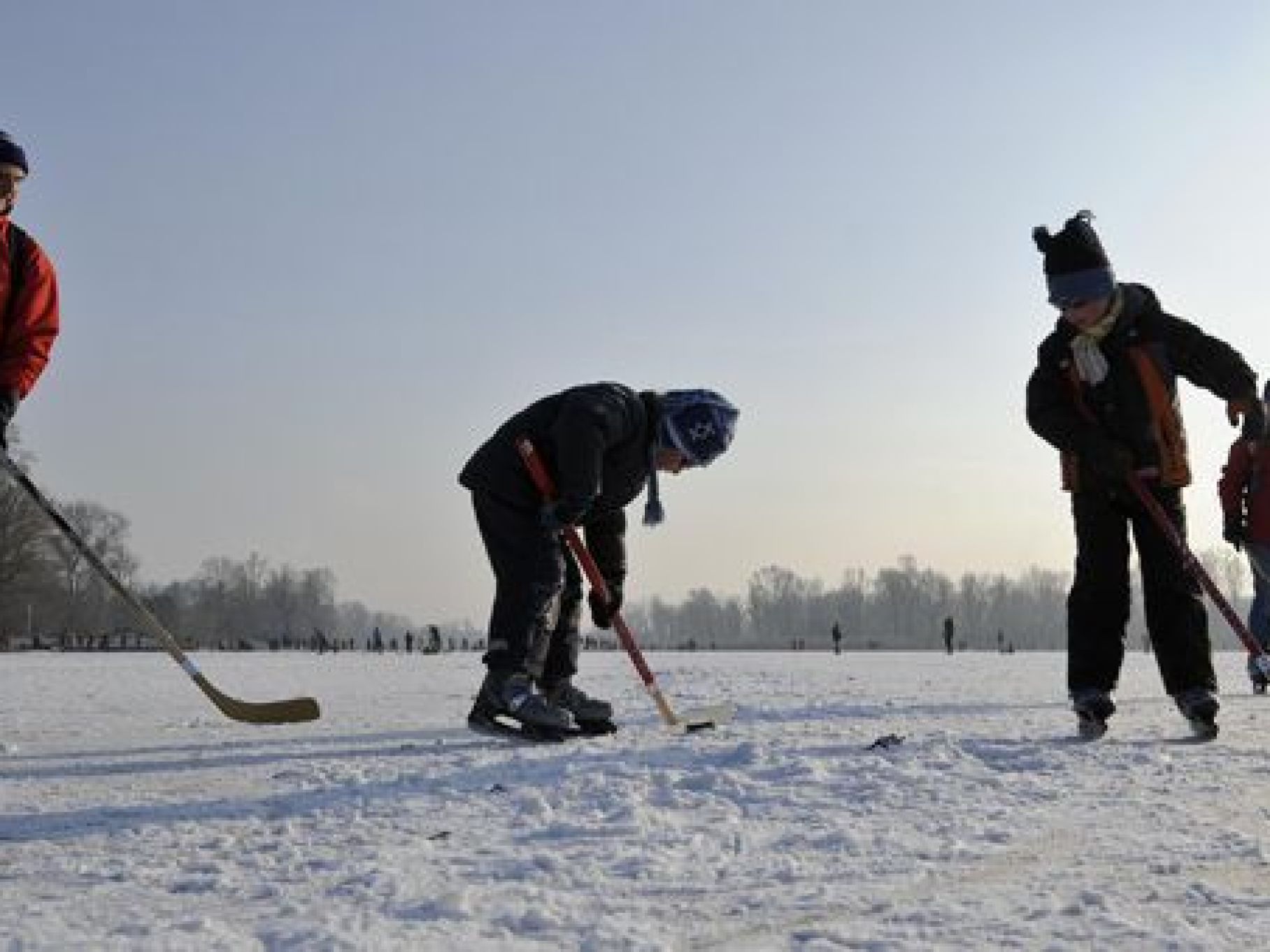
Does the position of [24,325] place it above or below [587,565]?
above

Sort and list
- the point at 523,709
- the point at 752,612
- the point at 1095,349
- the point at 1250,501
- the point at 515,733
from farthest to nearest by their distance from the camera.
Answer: the point at 752,612
the point at 1250,501
the point at 1095,349
the point at 515,733
the point at 523,709

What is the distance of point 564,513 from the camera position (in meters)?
4.93

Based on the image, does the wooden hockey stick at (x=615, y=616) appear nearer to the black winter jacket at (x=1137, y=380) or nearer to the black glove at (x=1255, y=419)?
the black winter jacket at (x=1137, y=380)

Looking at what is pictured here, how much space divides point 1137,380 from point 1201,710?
54.4 inches

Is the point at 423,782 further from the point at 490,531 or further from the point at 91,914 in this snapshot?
the point at 490,531

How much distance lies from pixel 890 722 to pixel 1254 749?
1681 mm

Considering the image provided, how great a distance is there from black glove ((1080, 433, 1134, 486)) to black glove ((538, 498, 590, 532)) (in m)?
2.07

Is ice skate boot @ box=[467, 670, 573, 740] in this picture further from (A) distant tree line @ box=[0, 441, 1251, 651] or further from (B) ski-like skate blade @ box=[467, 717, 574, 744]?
(A) distant tree line @ box=[0, 441, 1251, 651]

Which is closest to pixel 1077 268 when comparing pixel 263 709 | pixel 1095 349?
pixel 1095 349

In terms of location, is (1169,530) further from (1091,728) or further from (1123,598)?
(1091,728)

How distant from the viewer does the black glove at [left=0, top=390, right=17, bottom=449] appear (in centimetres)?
491

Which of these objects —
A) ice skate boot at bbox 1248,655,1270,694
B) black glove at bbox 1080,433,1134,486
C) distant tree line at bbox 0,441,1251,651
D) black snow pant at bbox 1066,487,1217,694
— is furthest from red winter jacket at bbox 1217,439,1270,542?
distant tree line at bbox 0,441,1251,651

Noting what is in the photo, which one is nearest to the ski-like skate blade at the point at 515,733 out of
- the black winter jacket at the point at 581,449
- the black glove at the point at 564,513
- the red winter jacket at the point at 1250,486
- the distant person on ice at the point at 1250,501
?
the black glove at the point at 564,513

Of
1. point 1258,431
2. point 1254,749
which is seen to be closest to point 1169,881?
point 1254,749
